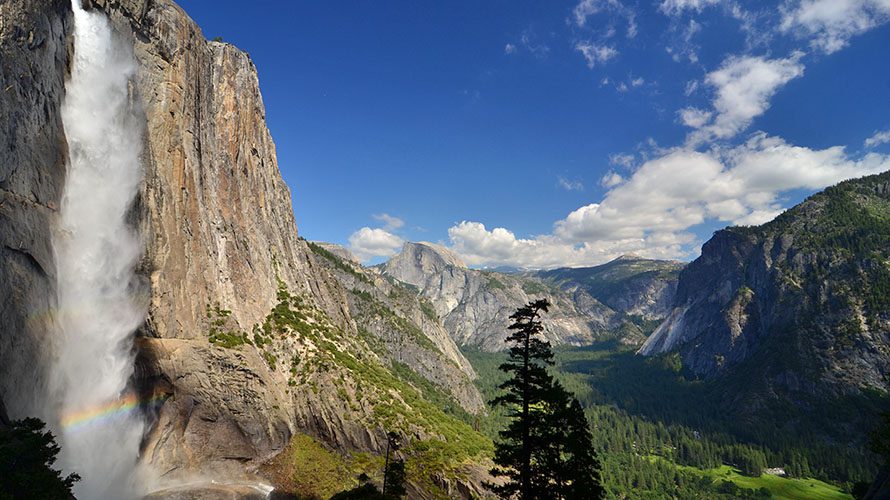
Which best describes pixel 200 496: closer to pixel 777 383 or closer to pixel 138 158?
pixel 138 158

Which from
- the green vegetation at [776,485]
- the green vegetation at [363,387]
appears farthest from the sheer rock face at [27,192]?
the green vegetation at [776,485]

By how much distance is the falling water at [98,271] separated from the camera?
3597cm

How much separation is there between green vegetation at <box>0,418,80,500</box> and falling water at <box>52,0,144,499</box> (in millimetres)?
12564

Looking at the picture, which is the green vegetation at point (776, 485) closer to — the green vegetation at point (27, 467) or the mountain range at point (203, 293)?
the mountain range at point (203, 293)

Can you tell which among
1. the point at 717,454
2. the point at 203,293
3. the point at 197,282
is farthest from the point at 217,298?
the point at 717,454

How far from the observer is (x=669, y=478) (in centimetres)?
13712

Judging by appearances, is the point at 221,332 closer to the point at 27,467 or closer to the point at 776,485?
the point at 27,467

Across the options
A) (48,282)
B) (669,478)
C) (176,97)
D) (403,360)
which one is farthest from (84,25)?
(669,478)

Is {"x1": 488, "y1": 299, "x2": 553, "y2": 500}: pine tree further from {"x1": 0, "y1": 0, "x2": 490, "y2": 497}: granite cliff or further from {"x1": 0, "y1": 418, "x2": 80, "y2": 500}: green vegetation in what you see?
{"x1": 0, "y1": 0, "x2": 490, "y2": 497}: granite cliff

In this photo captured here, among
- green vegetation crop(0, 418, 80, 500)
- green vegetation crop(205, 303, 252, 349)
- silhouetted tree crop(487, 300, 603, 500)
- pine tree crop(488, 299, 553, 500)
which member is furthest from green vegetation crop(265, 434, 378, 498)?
pine tree crop(488, 299, 553, 500)

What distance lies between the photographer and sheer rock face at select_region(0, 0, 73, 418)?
1075 inches

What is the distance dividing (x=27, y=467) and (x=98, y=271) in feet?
76.3

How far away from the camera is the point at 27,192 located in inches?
1171

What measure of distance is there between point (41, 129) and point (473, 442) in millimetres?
78458
